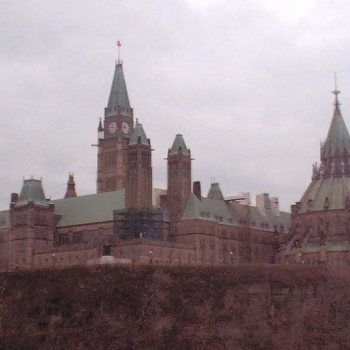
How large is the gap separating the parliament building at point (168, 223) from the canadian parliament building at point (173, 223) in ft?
0.55

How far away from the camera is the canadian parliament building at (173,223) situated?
5768 inches

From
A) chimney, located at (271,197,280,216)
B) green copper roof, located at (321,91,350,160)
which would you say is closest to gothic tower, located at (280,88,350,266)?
green copper roof, located at (321,91,350,160)

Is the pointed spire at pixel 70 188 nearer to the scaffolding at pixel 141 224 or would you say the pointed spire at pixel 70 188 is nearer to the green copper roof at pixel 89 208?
the green copper roof at pixel 89 208

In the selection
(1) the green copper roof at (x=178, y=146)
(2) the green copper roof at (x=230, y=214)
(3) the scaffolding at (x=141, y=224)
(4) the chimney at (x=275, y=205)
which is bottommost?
(3) the scaffolding at (x=141, y=224)

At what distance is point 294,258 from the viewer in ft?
485

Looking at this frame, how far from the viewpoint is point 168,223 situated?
507 ft

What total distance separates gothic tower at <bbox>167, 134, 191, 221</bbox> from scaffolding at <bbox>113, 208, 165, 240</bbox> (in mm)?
2964

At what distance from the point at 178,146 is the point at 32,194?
92.9ft

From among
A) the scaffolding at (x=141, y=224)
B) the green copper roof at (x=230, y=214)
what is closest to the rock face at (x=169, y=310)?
the scaffolding at (x=141, y=224)

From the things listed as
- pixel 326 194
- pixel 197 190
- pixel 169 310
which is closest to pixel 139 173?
pixel 197 190

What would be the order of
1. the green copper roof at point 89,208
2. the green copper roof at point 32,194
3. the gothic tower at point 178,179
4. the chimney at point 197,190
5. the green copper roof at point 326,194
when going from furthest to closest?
the green copper roof at point 32,194
the green copper roof at point 89,208
the chimney at point 197,190
the gothic tower at point 178,179
the green copper roof at point 326,194

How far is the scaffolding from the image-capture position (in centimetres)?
14912

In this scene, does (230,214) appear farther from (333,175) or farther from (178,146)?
(333,175)

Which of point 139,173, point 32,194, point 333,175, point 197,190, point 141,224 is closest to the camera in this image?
point 141,224
